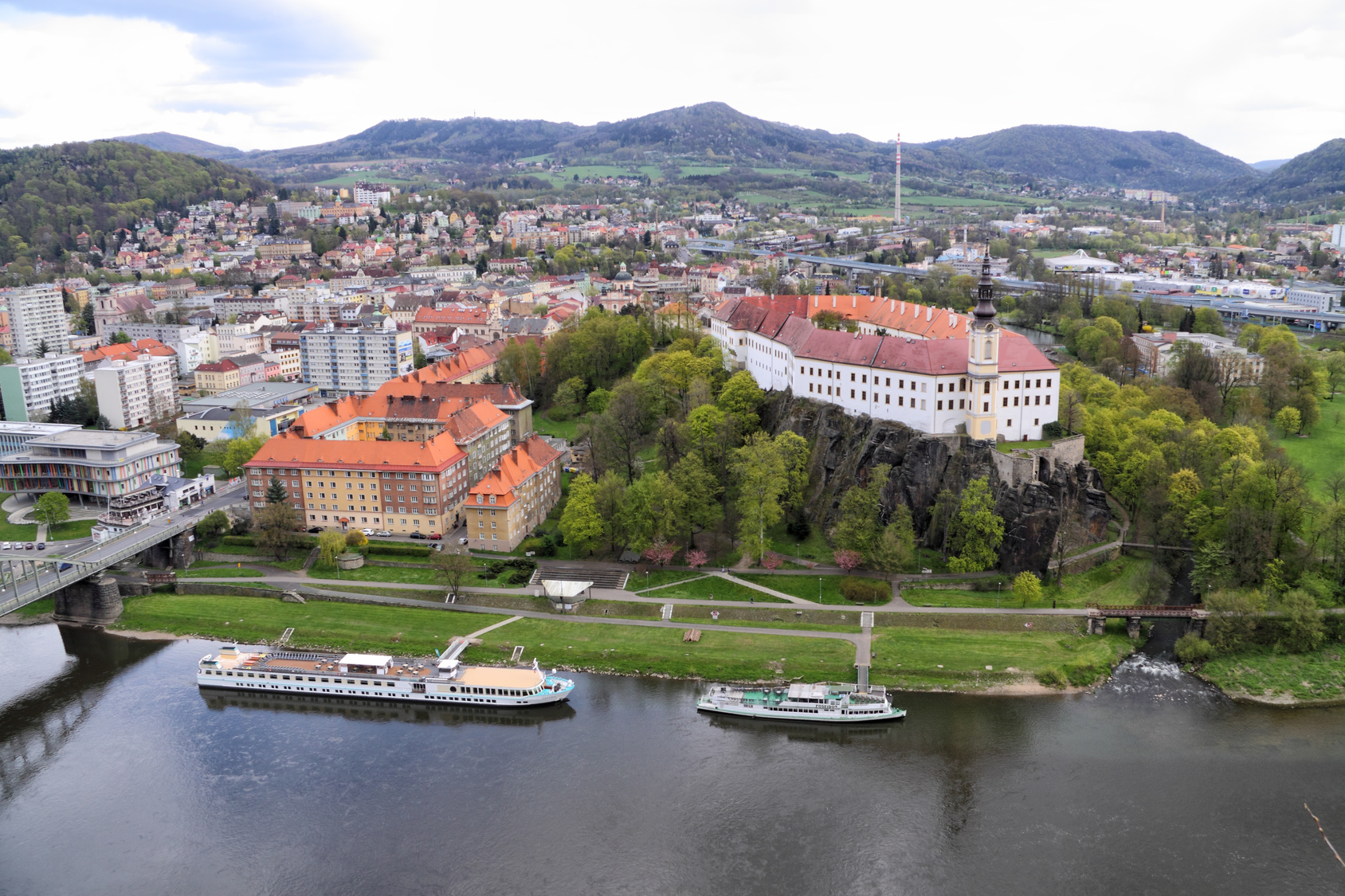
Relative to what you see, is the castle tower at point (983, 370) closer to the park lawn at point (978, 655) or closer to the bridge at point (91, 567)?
the park lawn at point (978, 655)

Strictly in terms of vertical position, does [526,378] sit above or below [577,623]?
above

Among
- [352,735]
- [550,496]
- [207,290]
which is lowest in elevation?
[352,735]

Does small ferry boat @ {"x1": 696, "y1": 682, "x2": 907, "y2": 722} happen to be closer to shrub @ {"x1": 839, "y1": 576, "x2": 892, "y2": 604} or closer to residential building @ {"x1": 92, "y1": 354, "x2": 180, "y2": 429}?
shrub @ {"x1": 839, "y1": 576, "x2": 892, "y2": 604}

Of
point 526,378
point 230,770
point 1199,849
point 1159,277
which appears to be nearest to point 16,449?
point 526,378

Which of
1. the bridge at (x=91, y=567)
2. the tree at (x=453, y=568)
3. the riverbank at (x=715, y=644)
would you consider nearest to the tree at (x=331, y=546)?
the riverbank at (x=715, y=644)

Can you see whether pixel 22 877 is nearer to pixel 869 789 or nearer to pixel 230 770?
pixel 230 770

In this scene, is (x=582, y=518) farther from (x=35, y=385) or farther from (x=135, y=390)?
(x=35, y=385)
